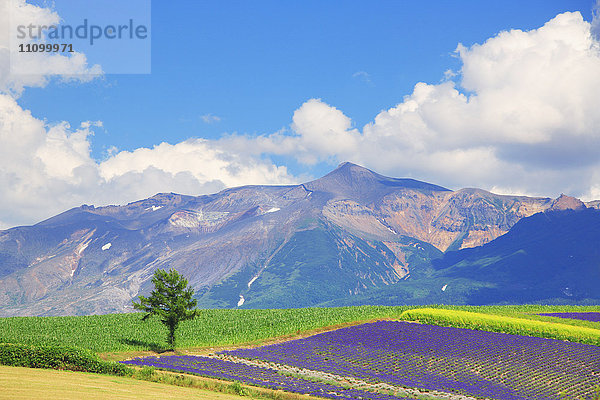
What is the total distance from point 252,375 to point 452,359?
22309 mm

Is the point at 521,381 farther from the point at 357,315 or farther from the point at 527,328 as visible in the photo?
the point at 357,315

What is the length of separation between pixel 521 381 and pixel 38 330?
57.3 m

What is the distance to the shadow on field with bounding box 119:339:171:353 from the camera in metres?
61.3

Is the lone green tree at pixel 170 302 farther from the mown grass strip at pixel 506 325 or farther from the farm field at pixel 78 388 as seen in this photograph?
the mown grass strip at pixel 506 325

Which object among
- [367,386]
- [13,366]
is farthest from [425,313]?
[13,366]

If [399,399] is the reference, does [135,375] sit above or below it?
above

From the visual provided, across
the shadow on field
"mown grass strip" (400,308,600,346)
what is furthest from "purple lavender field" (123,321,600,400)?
the shadow on field

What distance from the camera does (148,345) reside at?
2485 inches

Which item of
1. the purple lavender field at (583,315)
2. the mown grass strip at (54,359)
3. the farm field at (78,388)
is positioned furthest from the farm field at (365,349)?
the farm field at (78,388)

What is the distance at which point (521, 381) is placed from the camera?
5166 cm

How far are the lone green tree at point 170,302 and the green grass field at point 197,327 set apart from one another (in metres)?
4.00

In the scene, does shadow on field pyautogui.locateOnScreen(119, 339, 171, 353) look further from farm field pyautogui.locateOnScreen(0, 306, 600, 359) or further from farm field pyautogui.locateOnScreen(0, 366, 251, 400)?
farm field pyautogui.locateOnScreen(0, 366, 251, 400)

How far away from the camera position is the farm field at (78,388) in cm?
2903

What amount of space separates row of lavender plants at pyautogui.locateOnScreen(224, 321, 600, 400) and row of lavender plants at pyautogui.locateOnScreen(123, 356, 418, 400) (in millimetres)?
4405
